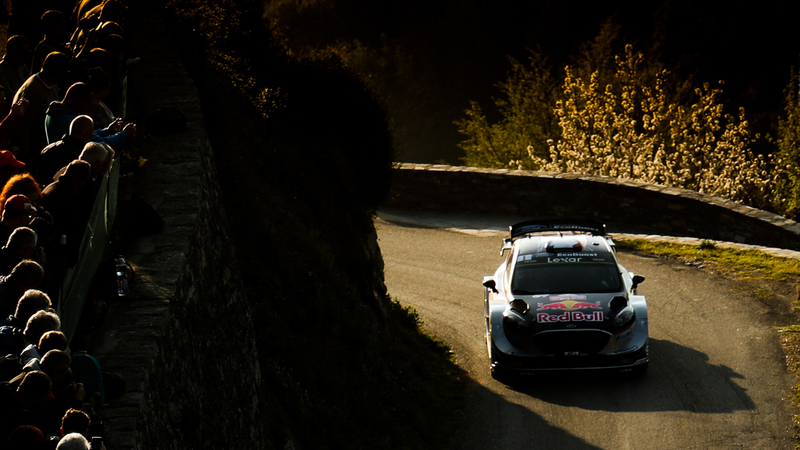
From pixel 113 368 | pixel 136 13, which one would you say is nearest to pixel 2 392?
pixel 113 368

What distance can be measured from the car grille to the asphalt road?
0.66 m

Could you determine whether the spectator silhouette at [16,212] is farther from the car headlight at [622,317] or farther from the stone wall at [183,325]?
the car headlight at [622,317]

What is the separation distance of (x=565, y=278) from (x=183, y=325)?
730cm

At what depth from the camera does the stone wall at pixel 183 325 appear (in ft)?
17.0

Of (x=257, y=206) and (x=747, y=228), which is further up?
(x=257, y=206)

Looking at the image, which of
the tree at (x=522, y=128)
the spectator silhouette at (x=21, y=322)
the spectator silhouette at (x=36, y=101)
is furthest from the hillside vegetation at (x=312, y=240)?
the tree at (x=522, y=128)

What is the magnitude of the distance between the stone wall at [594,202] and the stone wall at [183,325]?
1220cm

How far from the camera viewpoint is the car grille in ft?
36.8

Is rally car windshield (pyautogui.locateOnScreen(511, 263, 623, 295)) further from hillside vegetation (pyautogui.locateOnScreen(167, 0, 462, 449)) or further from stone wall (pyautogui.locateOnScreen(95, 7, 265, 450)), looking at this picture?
stone wall (pyautogui.locateOnScreen(95, 7, 265, 450))

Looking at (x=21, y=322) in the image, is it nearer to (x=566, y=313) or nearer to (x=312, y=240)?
(x=312, y=240)

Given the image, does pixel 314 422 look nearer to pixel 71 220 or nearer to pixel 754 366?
pixel 71 220

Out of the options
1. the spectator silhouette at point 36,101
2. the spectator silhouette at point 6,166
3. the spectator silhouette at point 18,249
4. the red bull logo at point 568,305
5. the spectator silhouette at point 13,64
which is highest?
the spectator silhouette at point 13,64

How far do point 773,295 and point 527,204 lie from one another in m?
8.33

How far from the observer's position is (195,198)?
24.6ft
